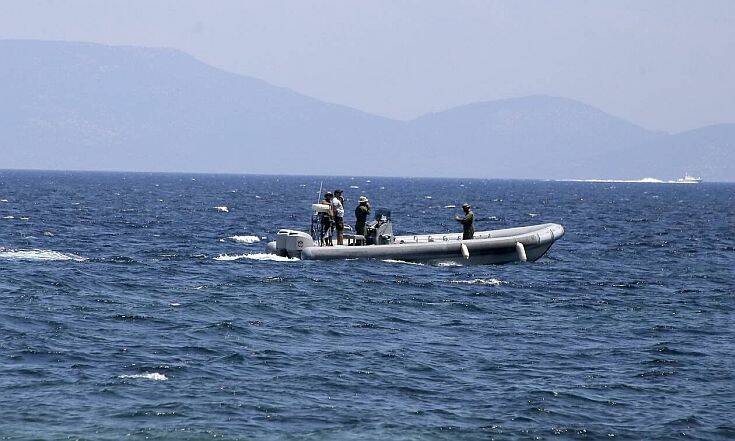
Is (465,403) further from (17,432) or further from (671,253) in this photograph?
(671,253)

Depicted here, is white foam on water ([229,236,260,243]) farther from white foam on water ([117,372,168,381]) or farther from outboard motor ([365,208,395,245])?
white foam on water ([117,372,168,381])

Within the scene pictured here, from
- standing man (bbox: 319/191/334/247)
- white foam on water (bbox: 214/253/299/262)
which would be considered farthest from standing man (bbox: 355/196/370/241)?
white foam on water (bbox: 214/253/299/262)

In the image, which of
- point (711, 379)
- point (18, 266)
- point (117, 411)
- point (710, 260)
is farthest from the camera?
point (710, 260)

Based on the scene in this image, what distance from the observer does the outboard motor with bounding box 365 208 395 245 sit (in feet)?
110

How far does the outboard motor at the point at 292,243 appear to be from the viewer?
3316 cm

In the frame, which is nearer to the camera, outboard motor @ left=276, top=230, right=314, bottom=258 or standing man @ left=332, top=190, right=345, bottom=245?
standing man @ left=332, top=190, right=345, bottom=245

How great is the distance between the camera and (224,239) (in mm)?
45812

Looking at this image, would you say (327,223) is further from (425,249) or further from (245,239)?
(245,239)

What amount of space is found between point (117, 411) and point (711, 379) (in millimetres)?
9592

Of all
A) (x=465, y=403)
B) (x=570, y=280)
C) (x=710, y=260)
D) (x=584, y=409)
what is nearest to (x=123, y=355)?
(x=465, y=403)

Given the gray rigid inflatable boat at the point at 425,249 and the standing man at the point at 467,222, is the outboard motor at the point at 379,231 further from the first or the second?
the standing man at the point at 467,222

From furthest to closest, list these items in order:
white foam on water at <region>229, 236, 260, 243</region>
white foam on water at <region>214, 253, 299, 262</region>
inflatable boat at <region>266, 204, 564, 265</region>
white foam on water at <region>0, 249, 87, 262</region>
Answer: white foam on water at <region>229, 236, 260, 243</region> → white foam on water at <region>214, 253, 299, 262</region> → white foam on water at <region>0, 249, 87, 262</region> → inflatable boat at <region>266, 204, 564, 265</region>

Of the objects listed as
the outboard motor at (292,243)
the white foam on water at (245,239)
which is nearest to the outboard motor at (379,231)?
the outboard motor at (292,243)

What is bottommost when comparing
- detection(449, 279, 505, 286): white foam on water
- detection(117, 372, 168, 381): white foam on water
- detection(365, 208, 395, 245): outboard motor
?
detection(117, 372, 168, 381): white foam on water
